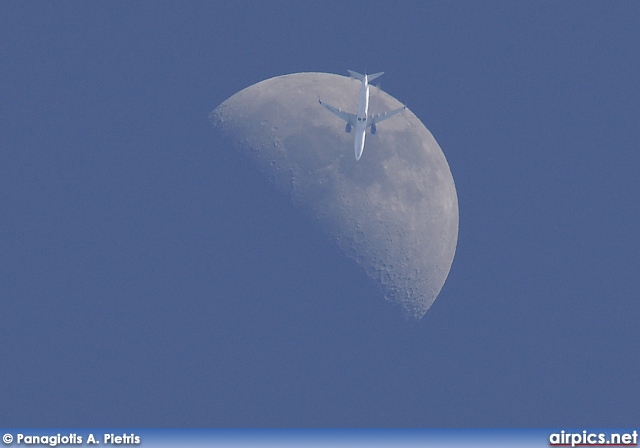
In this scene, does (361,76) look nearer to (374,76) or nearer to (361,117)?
(374,76)

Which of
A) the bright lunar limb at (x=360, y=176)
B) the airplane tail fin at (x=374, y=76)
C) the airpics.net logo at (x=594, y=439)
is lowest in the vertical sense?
the airpics.net logo at (x=594, y=439)

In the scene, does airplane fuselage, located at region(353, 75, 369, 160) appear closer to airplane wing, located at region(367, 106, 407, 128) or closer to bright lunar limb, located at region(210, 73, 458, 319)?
airplane wing, located at region(367, 106, 407, 128)

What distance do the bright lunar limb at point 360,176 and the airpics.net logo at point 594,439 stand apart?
642 inches

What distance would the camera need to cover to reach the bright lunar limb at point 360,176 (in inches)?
3371

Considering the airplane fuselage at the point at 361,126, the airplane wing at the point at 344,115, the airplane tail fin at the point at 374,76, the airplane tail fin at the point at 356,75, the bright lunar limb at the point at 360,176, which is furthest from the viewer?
the airplane tail fin at the point at 356,75

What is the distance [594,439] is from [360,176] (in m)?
29.9

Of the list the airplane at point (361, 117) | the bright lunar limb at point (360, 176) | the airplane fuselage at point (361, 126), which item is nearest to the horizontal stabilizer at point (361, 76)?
the airplane at point (361, 117)

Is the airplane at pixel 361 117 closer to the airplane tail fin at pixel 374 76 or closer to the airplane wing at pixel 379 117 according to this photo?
the airplane wing at pixel 379 117

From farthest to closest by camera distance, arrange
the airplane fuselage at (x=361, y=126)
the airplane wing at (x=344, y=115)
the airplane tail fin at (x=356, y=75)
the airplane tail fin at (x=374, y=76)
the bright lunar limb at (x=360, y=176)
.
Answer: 1. the airplane tail fin at (x=356, y=75)
2. the airplane tail fin at (x=374, y=76)
3. the airplane wing at (x=344, y=115)
4. the airplane fuselage at (x=361, y=126)
5. the bright lunar limb at (x=360, y=176)

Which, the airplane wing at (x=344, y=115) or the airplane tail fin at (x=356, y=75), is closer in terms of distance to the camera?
the airplane wing at (x=344, y=115)

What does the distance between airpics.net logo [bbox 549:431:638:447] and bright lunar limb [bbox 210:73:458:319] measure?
16.3 meters

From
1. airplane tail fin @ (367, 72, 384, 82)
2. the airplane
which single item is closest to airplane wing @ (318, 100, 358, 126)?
the airplane

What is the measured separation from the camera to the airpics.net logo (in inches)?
3477

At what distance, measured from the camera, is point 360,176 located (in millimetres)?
86750
